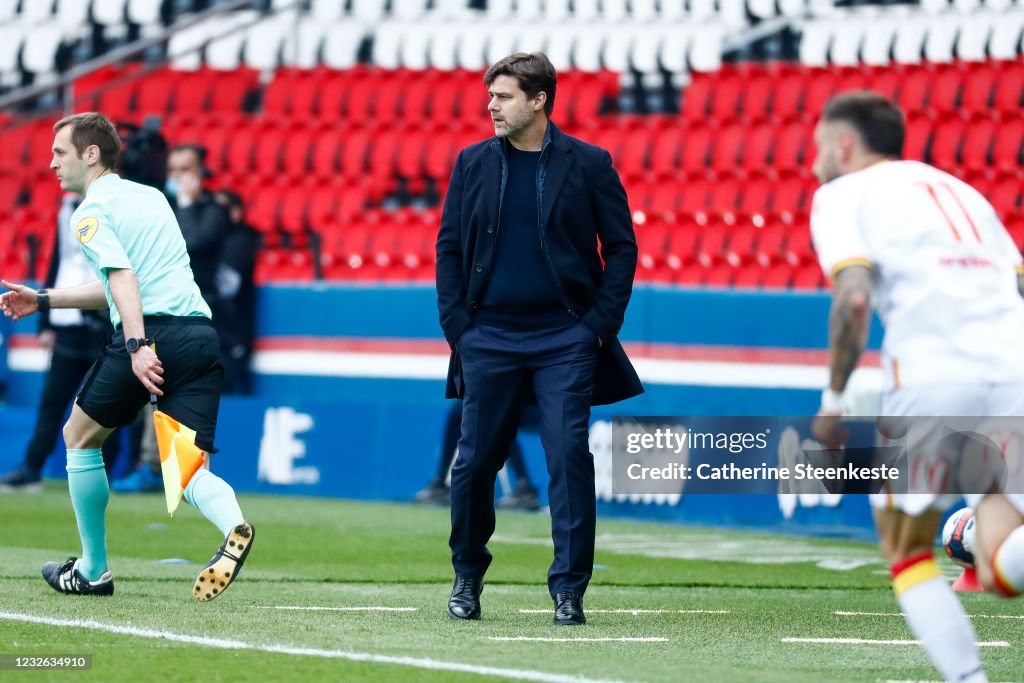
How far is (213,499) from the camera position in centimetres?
670

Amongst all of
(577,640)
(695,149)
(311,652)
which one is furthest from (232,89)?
(311,652)

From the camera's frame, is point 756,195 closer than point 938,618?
No

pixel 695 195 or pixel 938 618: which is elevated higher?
pixel 938 618

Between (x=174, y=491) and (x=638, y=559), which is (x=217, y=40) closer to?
(x=638, y=559)

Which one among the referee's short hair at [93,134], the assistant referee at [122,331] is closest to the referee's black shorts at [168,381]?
the assistant referee at [122,331]

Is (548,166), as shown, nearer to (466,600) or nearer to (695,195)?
(466,600)

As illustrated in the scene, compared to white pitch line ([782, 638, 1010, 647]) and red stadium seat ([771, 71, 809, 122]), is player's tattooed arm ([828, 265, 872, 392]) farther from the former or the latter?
red stadium seat ([771, 71, 809, 122])

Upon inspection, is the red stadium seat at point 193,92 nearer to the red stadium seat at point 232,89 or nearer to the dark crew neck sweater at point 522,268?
the red stadium seat at point 232,89

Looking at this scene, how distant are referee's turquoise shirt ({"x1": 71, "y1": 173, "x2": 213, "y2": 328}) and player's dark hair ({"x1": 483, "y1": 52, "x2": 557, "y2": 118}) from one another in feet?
4.46

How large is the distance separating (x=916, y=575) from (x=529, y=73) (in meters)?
2.66

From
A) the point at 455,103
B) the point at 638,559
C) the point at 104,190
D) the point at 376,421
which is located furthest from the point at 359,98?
the point at 104,190

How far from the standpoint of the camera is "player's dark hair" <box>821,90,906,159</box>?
4.73m

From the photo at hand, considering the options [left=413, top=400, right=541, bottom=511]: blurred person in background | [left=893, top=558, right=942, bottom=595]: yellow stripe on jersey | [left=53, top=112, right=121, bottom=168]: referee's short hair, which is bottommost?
[left=413, top=400, right=541, bottom=511]: blurred person in background

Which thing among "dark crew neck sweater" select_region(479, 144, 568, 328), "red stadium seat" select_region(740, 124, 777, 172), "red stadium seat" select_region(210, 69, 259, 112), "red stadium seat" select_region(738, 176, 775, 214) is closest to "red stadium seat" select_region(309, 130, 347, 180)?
"red stadium seat" select_region(210, 69, 259, 112)
